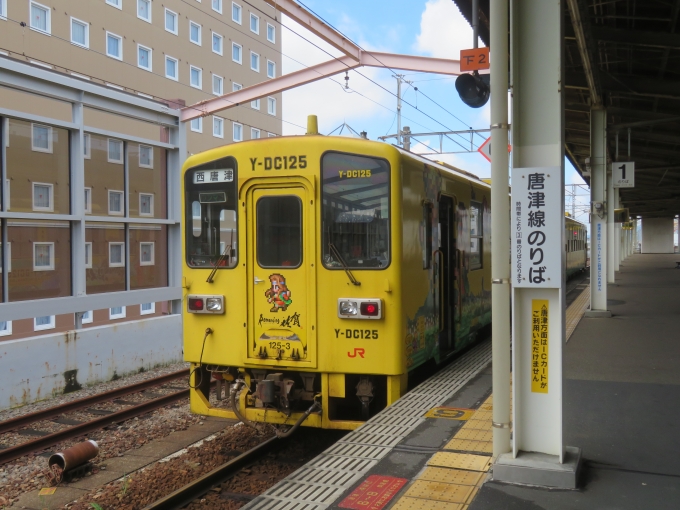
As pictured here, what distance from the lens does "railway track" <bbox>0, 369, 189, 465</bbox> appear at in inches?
247

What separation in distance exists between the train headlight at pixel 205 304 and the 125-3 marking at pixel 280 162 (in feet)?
3.96

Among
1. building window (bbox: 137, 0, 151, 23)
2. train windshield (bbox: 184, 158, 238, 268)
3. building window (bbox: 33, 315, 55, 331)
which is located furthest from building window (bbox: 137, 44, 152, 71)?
train windshield (bbox: 184, 158, 238, 268)

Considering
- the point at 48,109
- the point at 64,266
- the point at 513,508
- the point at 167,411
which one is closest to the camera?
the point at 513,508

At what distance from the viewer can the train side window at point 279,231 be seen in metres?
5.73

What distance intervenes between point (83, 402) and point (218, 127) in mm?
28229

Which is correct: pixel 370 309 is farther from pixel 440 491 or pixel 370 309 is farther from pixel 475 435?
pixel 440 491

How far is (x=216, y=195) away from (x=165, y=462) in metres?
2.45

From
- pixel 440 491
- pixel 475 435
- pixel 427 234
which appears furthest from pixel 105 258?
pixel 440 491

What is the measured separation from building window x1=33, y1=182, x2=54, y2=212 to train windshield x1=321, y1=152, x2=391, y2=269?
500 centimetres

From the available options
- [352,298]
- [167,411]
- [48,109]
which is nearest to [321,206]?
[352,298]

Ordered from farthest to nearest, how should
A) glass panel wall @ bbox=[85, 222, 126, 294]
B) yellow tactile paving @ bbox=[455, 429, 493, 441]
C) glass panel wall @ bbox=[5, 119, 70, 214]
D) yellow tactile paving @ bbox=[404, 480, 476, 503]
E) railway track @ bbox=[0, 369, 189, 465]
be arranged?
glass panel wall @ bbox=[85, 222, 126, 294] < glass panel wall @ bbox=[5, 119, 70, 214] < railway track @ bbox=[0, 369, 189, 465] < yellow tactile paving @ bbox=[455, 429, 493, 441] < yellow tactile paving @ bbox=[404, 480, 476, 503]

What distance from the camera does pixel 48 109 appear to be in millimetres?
18469

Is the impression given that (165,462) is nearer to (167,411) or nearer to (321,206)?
(167,411)

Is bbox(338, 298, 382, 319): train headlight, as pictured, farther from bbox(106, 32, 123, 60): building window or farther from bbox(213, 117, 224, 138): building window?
bbox(213, 117, 224, 138): building window
